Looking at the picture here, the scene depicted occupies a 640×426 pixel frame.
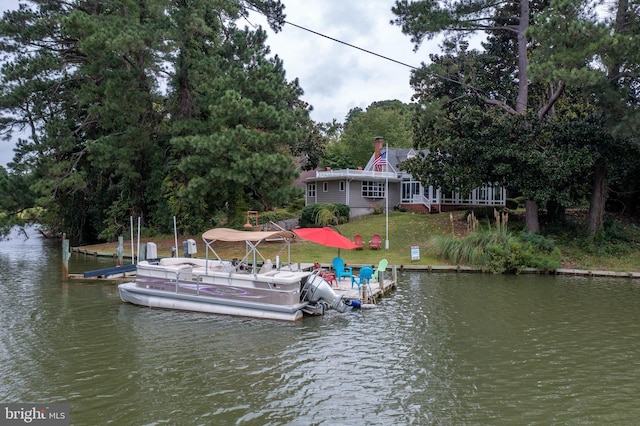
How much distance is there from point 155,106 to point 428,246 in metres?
22.8

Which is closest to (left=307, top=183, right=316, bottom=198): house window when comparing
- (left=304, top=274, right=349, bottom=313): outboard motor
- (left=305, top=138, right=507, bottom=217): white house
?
(left=305, top=138, right=507, bottom=217): white house

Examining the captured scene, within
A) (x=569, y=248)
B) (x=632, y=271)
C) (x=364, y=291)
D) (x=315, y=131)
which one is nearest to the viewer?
(x=364, y=291)

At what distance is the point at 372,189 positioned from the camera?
4116 cm

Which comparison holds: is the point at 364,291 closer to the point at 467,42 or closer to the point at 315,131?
the point at 467,42

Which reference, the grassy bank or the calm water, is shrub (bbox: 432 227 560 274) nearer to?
the grassy bank

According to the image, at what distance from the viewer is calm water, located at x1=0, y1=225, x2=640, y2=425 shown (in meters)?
7.71

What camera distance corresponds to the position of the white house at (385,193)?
130ft

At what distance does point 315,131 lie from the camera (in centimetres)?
5709

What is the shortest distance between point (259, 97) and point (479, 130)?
44.1 ft

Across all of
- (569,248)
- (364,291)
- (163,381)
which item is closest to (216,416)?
(163,381)

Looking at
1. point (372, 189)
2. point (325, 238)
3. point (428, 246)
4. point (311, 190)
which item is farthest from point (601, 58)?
point (311, 190)

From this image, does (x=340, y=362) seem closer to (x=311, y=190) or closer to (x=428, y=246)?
(x=428, y=246)

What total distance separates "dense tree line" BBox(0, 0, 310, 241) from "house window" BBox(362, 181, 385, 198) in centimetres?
1140

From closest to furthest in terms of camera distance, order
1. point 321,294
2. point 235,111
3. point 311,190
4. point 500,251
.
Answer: point 321,294, point 500,251, point 235,111, point 311,190
